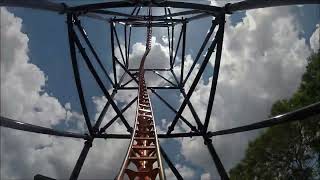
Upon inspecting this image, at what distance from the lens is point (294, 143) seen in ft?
56.0

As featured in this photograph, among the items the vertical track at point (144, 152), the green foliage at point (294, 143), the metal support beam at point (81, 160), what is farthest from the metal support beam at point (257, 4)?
the green foliage at point (294, 143)

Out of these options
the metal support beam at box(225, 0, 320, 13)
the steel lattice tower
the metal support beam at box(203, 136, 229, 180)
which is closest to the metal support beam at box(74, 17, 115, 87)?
the steel lattice tower

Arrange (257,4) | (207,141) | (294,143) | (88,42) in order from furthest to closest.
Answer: (294,143) → (88,42) → (207,141) → (257,4)

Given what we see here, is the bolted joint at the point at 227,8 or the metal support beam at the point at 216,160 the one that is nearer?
the bolted joint at the point at 227,8

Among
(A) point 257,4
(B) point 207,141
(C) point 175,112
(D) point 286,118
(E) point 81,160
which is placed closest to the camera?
(D) point 286,118

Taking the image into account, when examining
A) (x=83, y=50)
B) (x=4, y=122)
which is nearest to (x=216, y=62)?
(x=83, y=50)

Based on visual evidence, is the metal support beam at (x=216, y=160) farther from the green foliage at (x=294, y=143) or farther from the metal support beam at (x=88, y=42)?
the green foliage at (x=294, y=143)

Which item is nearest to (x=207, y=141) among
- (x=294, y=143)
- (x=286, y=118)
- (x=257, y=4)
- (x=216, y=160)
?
(x=216, y=160)

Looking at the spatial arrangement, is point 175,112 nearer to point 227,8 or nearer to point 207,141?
point 207,141

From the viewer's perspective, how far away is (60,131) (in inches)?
365

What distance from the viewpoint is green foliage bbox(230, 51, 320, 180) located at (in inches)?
662

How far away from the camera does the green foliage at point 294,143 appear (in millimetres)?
16812

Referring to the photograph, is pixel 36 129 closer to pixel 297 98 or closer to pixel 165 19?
pixel 165 19

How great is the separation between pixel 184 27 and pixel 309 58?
7493 mm
